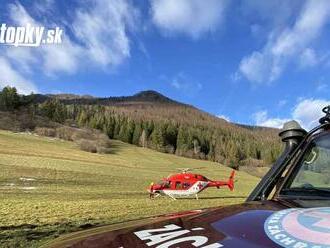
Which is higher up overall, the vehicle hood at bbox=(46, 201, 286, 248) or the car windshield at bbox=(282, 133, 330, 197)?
the car windshield at bbox=(282, 133, 330, 197)

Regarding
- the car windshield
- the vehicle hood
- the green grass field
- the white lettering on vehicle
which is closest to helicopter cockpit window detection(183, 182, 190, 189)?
the green grass field

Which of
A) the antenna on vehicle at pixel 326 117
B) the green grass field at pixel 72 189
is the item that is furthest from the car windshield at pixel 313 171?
the green grass field at pixel 72 189

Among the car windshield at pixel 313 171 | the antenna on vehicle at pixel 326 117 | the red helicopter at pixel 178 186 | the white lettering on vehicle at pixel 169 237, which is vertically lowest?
the white lettering on vehicle at pixel 169 237

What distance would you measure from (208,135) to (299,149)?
144 m

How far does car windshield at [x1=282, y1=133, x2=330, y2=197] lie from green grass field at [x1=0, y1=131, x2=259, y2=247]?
475cm

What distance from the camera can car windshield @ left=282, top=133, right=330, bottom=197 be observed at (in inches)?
109

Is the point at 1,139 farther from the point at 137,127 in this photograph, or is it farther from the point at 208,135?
the point at 208,135

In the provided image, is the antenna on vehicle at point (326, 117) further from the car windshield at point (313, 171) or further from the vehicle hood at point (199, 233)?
the vehicle hood at point (199, 233)

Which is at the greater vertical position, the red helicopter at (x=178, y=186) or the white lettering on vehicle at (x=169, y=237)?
the red helicopter at (x=178, y=186)

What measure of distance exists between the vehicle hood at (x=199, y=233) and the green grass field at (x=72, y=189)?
5185mm

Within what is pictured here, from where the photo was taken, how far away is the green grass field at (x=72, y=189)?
671 inches

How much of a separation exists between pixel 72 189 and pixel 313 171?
41.7 m

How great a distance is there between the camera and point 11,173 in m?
52.6

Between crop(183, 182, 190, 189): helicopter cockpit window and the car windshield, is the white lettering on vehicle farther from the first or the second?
crop(183, 182, 190, 189): helicopter cockpit window
